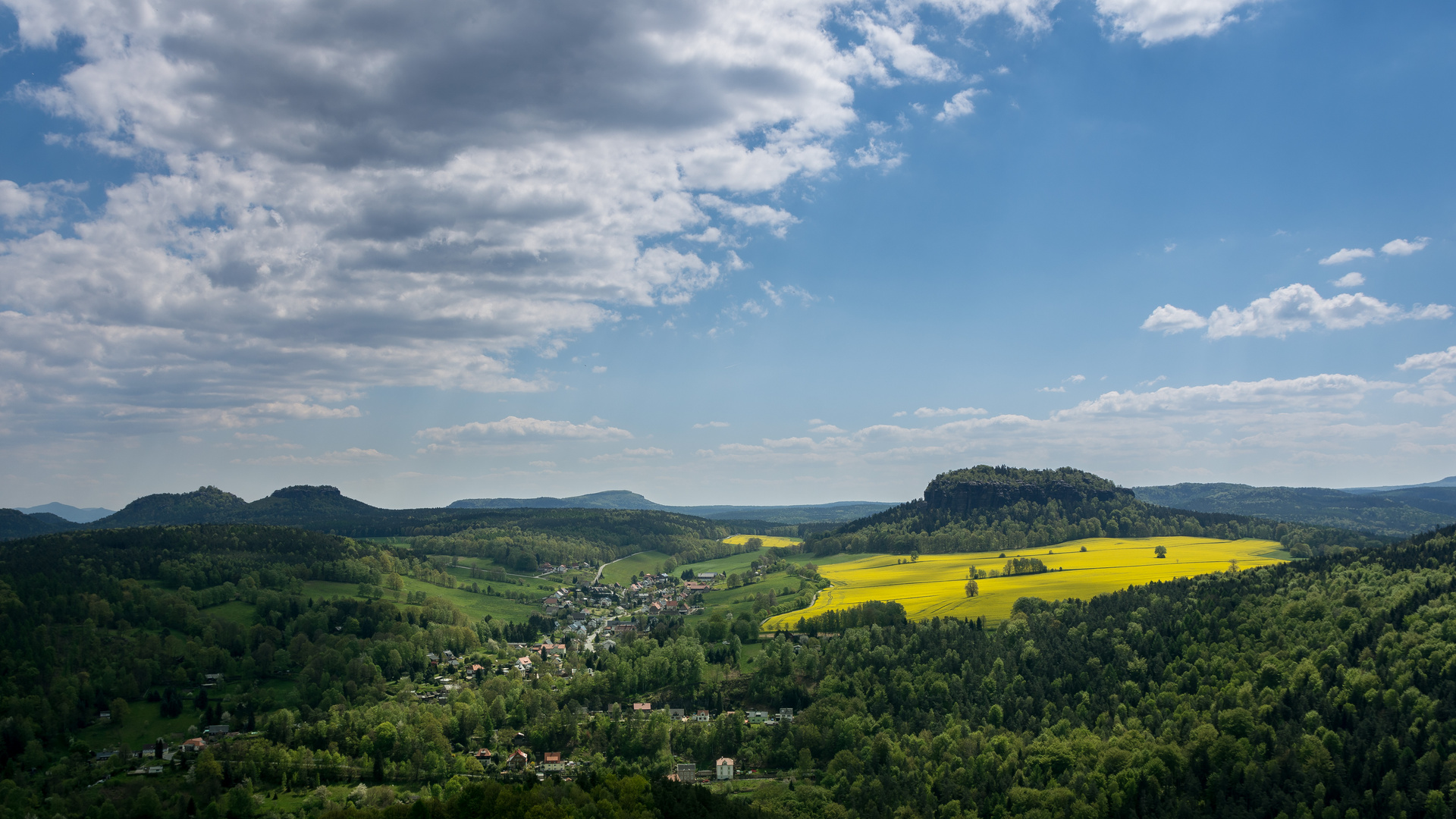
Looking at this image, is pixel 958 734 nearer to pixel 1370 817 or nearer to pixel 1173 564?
pixel 1370 817

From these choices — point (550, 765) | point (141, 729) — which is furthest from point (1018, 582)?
point (141, 729)

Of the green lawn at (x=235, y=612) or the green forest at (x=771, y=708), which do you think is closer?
the green forest at (x=771, y=708)

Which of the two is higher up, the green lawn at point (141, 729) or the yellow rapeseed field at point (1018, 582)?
the yellow rapeseed field at point (1018, 582)

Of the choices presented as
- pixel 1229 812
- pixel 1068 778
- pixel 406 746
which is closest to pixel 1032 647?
pixel 1068 778

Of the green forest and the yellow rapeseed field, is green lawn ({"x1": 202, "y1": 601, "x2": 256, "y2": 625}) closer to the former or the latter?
the green forest

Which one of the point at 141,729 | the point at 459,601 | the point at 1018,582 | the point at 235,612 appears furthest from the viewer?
Result: the point at 459,601

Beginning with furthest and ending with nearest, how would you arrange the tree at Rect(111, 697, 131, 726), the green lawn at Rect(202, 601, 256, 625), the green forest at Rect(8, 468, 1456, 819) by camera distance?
the green lawn at Rect(202, 601, 256, 625)
the tree at Rect(111, 697, 131, 726)
the green forest at Rect(8, 468, 1456, 819)

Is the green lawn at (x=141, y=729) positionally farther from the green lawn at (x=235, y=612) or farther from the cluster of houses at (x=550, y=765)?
the cluster of houses at (x=550, y=765)

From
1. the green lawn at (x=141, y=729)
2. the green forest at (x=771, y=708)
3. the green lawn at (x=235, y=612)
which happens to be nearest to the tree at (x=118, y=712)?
the green lawn at (x=141, y=729)

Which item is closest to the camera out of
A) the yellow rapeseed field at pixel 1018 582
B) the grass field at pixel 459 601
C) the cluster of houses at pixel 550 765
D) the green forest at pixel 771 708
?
the green forest at pixel 771 708

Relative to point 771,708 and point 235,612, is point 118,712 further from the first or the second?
point 771,708

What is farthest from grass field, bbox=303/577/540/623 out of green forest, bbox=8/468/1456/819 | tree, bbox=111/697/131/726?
tree, bbox=111/697/131/726

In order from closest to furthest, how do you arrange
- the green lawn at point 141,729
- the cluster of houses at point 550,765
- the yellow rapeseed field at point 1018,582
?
the cluster of houses at point 550,765 → the green lawn at point 141,729 → the yellow rapeseed field at point 1018,582

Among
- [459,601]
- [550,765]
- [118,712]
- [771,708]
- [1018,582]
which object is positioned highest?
[1018,582]
